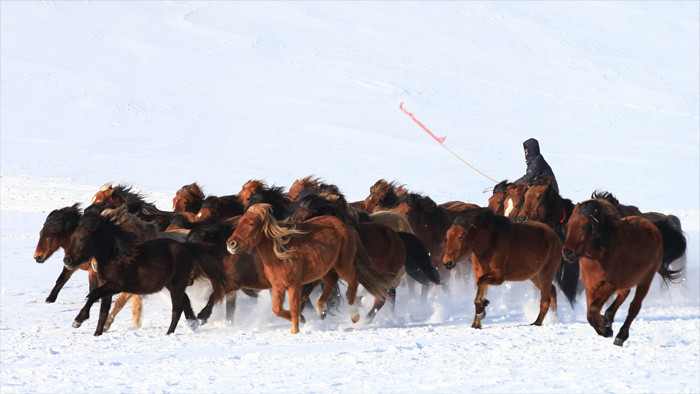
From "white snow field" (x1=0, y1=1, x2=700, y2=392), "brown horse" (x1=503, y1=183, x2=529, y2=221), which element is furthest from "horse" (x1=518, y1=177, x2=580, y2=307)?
"white snow field" (x1=0, y1=1, x2=700, y2=392)

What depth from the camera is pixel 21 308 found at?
9961 mm

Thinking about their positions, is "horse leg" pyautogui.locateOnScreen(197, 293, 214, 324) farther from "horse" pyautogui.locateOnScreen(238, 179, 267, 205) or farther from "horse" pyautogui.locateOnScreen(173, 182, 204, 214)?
"horse" pyautogui.locateOnScreen(173, 182, 204, 214)

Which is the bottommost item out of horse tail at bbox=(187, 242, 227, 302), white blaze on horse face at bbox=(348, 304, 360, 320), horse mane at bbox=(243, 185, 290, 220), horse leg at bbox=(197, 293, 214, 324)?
horse leg at bbox=(197, 293, 214, 324)

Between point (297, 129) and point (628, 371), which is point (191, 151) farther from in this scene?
point (628, 371)

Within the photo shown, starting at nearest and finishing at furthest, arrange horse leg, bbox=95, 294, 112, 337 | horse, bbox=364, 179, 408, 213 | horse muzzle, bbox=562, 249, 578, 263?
horse muzzle, bbox=562, 249, 578, 263 < horse leg, bbox=95, 294, 112, 337 < horse, bbox=364, 179, 408, 213

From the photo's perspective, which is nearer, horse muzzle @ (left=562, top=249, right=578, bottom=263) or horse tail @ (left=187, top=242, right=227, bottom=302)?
horse muzzle @ (left=562, top=249, right=578, bottom=263)

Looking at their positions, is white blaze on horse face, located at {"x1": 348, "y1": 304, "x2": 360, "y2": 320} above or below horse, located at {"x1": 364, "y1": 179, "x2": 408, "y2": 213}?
below

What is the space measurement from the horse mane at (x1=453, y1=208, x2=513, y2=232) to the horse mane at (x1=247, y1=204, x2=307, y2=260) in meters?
1.39

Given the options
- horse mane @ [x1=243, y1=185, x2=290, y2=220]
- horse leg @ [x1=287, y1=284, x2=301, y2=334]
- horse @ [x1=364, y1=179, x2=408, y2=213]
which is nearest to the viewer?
horse leg @ [x1=287, y1=284, x2=301, y2=334]

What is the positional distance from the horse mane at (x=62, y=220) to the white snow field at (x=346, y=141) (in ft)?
3.17

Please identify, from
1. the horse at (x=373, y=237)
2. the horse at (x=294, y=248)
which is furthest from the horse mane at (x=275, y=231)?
the horse at (x=373, y=237)

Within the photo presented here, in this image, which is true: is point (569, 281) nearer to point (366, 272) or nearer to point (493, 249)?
point (493, 249)

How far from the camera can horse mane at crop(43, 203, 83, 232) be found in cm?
795

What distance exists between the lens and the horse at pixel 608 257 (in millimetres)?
6738
